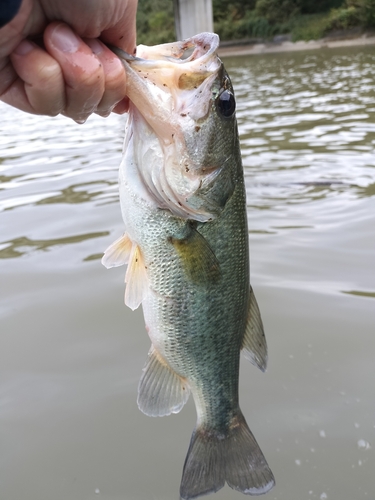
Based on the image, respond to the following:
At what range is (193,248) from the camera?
192cm

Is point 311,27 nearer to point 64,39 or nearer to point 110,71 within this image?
point 110,71

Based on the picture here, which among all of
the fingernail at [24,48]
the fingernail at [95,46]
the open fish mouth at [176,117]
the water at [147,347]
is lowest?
the water at [147,347]

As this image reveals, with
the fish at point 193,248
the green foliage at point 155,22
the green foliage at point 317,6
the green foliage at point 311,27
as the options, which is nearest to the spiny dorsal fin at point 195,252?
the fish at point 193,248

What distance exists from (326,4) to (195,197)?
4241 centimetres

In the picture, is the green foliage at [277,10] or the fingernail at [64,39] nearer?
the fingernail at [64,39]

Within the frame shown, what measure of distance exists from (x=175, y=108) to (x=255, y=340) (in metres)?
1.04

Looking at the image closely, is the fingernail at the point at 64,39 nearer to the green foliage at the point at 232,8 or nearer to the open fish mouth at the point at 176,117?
the open fish mouth at the point at 176,117

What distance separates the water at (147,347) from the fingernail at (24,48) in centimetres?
185

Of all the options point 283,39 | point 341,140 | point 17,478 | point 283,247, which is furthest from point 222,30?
point 17,478

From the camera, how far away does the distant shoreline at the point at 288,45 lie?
2941 centimetres

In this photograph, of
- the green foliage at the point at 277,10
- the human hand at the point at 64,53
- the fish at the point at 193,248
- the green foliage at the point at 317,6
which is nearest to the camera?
the human hand at the point at 64,53

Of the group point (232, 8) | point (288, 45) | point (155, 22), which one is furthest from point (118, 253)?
point (155, 22)

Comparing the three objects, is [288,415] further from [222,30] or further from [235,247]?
[222,30]

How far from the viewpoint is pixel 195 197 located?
1904 mm
